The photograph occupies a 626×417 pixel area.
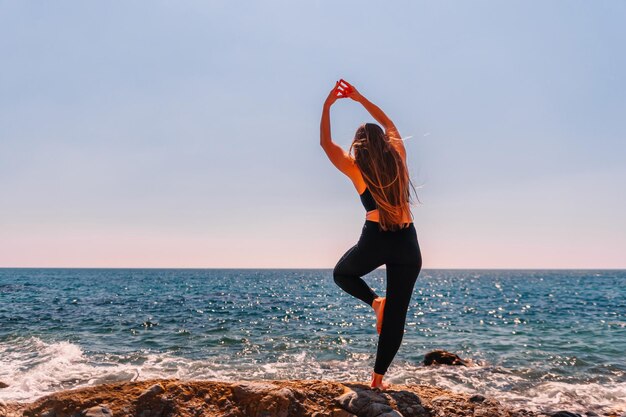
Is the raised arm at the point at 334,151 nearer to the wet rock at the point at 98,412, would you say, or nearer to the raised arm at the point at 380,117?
the raised arm at the point at 380,117

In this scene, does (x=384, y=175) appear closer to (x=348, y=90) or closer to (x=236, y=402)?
(x=348, y=90)

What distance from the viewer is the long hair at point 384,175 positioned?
13.7 feet

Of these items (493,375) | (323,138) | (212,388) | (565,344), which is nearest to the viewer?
(323,138)

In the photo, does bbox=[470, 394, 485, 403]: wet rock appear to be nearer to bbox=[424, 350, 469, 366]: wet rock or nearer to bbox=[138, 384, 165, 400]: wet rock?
bbox=[138, 384, 165, 400]: wet rock

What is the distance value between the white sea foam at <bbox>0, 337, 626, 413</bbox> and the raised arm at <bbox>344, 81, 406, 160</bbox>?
19.0 feet

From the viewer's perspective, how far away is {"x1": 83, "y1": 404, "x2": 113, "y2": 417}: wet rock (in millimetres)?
4148

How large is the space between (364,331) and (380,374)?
45.0ft

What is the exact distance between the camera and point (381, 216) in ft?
13.9

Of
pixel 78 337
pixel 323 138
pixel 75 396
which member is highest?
pixel 323 138

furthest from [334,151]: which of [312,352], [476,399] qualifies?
[312,352]

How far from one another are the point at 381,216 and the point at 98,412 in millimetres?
2934

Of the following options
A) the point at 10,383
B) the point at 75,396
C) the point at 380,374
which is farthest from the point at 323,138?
the point at 10,383

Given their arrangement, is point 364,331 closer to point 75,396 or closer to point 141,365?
point 141,365

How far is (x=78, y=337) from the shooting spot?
16.2 metres
